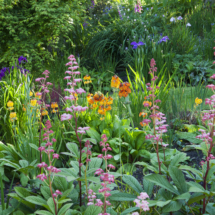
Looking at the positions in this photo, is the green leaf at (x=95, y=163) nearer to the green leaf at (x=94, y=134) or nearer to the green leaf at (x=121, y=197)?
the green leaf at (x=121, y=197)

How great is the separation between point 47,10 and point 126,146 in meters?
3.66

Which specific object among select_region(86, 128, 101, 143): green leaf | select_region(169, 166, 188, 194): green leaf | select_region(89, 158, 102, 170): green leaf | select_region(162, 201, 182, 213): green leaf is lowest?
select_region(86, 128, 101, 143): green leaf

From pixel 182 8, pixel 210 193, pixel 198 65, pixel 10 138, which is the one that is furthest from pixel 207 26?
pixel 210 193

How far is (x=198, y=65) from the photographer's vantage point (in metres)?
5.07

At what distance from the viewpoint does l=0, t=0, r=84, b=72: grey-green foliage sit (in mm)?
4925

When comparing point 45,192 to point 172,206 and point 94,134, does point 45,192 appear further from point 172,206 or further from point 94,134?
point 94,134

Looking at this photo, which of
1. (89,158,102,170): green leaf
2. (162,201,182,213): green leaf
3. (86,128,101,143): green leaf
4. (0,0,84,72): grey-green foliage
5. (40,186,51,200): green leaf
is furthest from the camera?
(0,0,84,72): grey-green foliage

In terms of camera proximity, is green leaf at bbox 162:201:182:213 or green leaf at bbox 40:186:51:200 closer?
green leaf at bbox 162:201:182:213

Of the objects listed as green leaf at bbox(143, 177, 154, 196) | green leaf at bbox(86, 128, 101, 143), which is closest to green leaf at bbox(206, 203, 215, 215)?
green leaf at bbox(143, 177, 154, 196)

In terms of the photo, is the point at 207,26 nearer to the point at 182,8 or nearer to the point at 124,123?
the point at 182,8

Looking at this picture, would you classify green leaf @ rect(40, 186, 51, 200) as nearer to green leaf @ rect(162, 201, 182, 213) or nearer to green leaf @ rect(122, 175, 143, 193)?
green leaf @ rect(122, 175, 143, 193)

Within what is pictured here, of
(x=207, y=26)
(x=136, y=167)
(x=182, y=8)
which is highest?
(x=182, y=8)

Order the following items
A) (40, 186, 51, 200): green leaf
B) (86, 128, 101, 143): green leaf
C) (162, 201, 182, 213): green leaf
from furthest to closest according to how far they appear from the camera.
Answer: (86, 128, 101, 143): green leaf → (40, 186, 51, 200): green leaf → (162, 201, 182, 213): green leaf

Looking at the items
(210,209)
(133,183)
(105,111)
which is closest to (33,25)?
(105,111)
